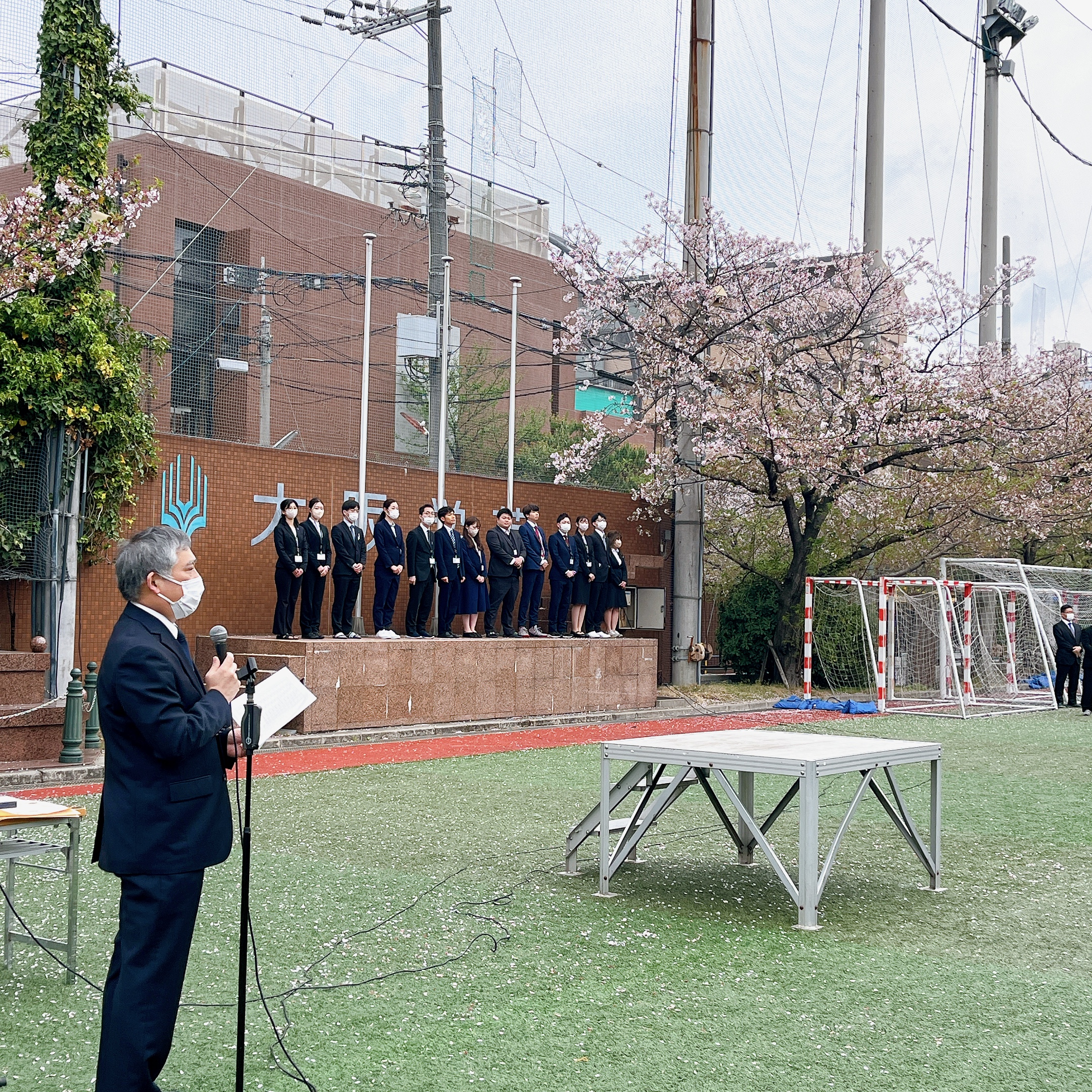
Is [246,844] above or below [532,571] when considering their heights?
below

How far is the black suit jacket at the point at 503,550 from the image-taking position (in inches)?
763

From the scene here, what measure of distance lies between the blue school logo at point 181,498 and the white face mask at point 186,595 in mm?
12501

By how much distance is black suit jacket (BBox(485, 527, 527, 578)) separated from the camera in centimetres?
1938

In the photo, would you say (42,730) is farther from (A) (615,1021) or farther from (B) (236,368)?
(A) (615,1021)

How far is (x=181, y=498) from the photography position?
16719mm

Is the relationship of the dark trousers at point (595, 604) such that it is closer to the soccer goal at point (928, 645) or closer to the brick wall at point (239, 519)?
the brick wall at point (239, 519)

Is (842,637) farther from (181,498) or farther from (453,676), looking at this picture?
(181,498)

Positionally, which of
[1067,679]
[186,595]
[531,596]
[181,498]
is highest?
[181,498]

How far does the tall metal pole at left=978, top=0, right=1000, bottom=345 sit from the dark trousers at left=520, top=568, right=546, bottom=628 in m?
13.8

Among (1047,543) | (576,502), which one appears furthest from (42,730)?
(1047,543)

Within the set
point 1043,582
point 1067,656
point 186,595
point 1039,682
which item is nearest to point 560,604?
point 1067,656

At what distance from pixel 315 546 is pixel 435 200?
25.5 feet

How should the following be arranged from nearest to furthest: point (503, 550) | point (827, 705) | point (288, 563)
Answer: point (288, 563), point (503, 550), point (827, 705)

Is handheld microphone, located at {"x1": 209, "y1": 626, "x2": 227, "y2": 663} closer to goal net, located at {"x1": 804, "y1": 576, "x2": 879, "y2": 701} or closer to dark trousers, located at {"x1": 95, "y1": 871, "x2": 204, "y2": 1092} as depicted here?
dark trousers, located at {"x1": 95, "y1": 871, "x2": 204, "y2": 1092}
